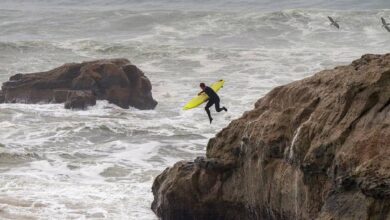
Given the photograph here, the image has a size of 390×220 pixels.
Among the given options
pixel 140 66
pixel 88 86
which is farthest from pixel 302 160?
pixel 140 66

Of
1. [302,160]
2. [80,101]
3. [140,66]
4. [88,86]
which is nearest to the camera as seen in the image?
[302,160]

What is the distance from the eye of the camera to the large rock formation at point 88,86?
1005 inches

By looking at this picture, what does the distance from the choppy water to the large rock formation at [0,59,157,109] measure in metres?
0.44

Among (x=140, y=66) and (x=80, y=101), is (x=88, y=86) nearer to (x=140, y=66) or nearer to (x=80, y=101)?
(x=80, y=101)

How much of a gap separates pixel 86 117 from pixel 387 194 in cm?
1740

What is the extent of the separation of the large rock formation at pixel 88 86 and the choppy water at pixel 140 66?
0.44 metres

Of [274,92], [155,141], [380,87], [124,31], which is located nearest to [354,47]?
[124,31]

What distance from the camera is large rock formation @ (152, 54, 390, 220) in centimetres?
846

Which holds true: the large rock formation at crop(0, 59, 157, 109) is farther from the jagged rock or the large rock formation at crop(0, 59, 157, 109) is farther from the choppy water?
the choppy water

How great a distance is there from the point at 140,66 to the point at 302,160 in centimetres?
2568

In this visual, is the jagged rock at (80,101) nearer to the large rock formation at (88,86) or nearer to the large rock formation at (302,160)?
the large rock formation at (88,86)

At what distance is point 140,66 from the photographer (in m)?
35.2

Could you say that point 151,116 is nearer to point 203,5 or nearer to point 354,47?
point 354,47

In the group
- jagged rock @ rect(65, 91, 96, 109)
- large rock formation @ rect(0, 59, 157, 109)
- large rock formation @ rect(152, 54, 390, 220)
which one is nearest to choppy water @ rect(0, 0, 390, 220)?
jagged rock @ rect(65, 91, 96, 109)
